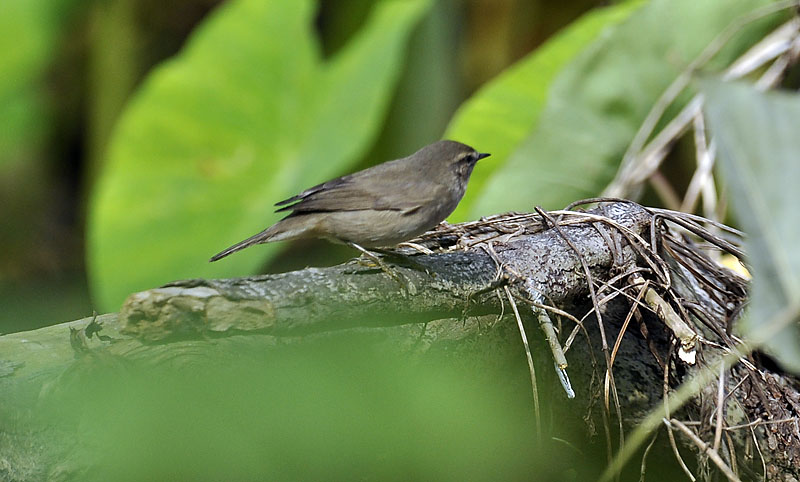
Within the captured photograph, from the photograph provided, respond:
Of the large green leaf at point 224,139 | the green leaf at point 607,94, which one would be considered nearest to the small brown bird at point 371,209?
the green leaf at point 607,94

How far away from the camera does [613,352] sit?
63.4 inches

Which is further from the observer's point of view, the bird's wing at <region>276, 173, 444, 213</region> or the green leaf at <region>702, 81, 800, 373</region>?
the bird's wing at <region>276, 173, 444, 213</region>

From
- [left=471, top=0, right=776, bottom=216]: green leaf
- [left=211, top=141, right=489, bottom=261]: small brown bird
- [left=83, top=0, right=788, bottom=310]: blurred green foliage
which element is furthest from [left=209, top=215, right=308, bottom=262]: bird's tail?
[left=83, top=0, right=788, bottom=310]: blurred green foliage

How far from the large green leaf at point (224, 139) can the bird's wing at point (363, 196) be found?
56.5 inches

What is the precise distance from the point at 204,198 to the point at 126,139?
0.47m

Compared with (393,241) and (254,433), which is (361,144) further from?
(254,433)

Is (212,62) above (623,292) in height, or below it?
above

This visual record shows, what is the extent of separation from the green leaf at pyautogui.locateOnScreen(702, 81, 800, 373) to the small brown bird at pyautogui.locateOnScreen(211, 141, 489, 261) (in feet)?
4.22

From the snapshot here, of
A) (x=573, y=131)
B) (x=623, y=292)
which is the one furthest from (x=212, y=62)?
(x=623, y=292)

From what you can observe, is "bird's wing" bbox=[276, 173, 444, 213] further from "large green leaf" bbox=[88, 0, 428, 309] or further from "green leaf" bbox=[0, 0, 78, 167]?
"green leaf" bbox=[0, 0, 78, 167]

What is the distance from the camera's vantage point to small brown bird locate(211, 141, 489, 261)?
2023mm

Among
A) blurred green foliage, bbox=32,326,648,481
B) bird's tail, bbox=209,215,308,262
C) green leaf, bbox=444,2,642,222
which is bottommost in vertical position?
blurred green foliage, bbox=32,326,648,481

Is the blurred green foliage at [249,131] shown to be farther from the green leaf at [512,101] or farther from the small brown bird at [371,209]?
the small brown bird at [371,209]

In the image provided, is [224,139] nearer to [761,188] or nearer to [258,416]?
[258,416]
